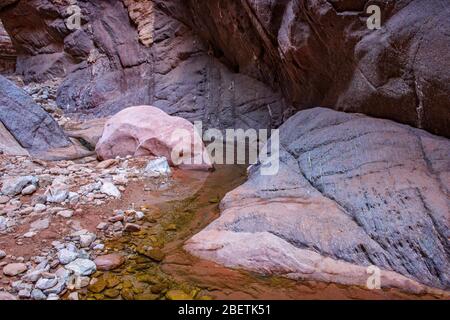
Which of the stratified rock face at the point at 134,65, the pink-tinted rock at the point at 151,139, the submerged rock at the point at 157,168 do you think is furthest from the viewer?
the stratified rock face at the point at 134,65

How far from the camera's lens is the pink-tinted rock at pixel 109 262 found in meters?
2.77

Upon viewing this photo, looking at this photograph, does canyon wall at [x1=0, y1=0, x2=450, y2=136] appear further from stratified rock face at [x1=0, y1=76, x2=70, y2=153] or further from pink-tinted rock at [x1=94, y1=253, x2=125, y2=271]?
stratified rock face at [x1=0, y1=76, x2=70, y2=153]

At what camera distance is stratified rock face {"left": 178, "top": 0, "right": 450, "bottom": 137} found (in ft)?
11.2

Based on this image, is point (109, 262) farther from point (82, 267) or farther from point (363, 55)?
point (363, 55)

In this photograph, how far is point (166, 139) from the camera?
5914 millimetres

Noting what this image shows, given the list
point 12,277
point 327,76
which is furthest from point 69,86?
point 12,277

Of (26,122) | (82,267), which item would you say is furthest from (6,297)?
(26,122)

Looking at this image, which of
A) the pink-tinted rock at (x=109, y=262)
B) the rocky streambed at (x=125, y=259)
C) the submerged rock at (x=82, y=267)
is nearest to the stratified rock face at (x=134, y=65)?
the rocky streambed at (x=125, y=259)

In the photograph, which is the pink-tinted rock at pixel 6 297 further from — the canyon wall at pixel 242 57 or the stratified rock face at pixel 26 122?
the stratified rock face at pixel 26 122

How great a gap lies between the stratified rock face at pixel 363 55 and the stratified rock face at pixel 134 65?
1.93 metres

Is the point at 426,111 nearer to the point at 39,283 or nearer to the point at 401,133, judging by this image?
the point at 401,133

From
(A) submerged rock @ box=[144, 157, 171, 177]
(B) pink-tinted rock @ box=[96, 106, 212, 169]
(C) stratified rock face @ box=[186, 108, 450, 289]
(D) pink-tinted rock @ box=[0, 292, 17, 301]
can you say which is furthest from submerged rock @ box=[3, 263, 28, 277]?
(B) pink-tinted rock @ box=[96, 106, 212, 169]

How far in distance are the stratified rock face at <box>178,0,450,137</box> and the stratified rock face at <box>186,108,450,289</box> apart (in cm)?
32

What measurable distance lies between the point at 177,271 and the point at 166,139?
3.53 metres
